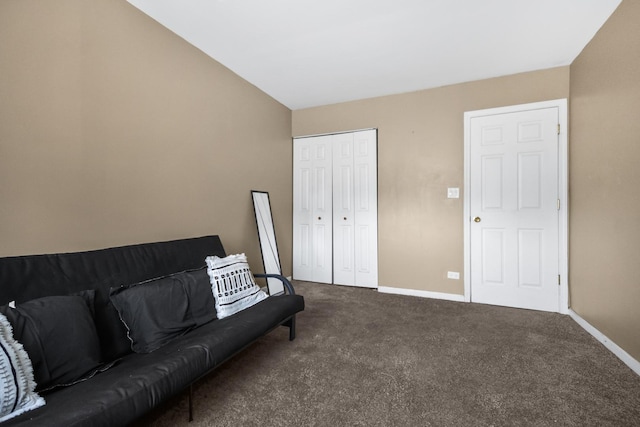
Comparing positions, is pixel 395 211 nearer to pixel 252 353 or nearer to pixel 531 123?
pixel 531 123

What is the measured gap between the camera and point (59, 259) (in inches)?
62.5

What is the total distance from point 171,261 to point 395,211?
2.76 meters

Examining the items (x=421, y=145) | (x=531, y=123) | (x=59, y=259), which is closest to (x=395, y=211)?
(x=421, y=145)

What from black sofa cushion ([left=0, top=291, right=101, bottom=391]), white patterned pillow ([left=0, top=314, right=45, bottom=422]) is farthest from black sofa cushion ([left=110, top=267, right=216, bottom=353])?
white patterned pillow ([left=0, top=314, right=45, bottom=422])

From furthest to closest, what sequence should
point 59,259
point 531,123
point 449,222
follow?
point 449,222 → point 531,123 → point 59,259

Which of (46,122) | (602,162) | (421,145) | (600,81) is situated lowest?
(602,162)

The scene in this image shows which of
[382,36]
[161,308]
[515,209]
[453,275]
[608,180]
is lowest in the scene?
[453,275]

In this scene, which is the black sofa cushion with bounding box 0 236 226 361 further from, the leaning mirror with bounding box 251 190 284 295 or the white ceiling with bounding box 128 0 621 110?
the white ceiling with bounding box 128 0 621 110

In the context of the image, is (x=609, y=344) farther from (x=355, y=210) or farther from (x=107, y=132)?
(x=107, y=132)

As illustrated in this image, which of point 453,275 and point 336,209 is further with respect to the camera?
point 336,209

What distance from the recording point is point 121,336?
1623 mm

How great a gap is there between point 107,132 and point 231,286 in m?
1.38

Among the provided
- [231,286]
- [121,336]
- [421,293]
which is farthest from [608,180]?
[121,336]

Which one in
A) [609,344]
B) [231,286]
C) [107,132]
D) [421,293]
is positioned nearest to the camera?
[107,132]
